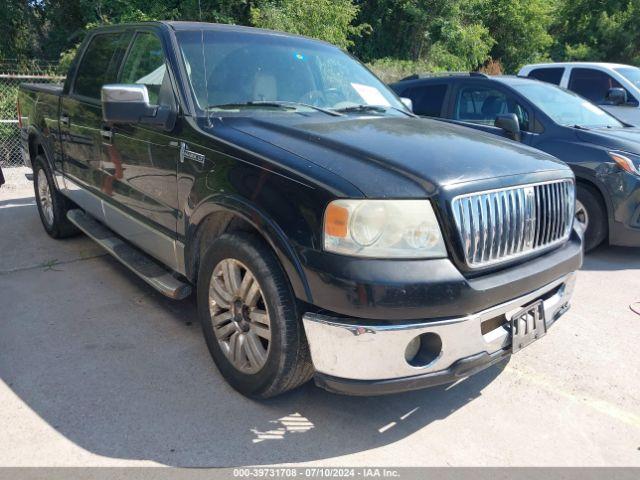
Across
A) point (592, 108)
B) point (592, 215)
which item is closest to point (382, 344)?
point (592, 215)

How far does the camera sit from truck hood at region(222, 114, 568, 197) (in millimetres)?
2527

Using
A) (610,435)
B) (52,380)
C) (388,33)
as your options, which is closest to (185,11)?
(388,33)

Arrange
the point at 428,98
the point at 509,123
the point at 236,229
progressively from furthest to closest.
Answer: the point at 428,98 → the point at 509,123 → the point at 236,229

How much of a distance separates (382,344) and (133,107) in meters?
2.01

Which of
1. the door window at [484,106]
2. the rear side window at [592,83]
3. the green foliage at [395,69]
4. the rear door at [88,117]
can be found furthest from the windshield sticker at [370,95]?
the green foliage at [395,69]

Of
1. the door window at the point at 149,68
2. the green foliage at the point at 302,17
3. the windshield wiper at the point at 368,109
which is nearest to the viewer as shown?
the door window at the point at 149,68

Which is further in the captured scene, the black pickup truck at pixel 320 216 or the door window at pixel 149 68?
the door window at pixel 149 68

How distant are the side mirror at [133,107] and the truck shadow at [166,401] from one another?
4.61 feet

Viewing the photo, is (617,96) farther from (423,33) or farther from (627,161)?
(423,33)

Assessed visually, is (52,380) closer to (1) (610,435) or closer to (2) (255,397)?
(2) (255,397)

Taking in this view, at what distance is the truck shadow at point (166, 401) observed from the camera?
2.69 metres

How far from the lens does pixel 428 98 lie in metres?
7.21

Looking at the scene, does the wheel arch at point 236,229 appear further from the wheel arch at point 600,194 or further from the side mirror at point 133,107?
the wheel arch at point 600,194

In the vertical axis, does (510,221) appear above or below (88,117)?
below
